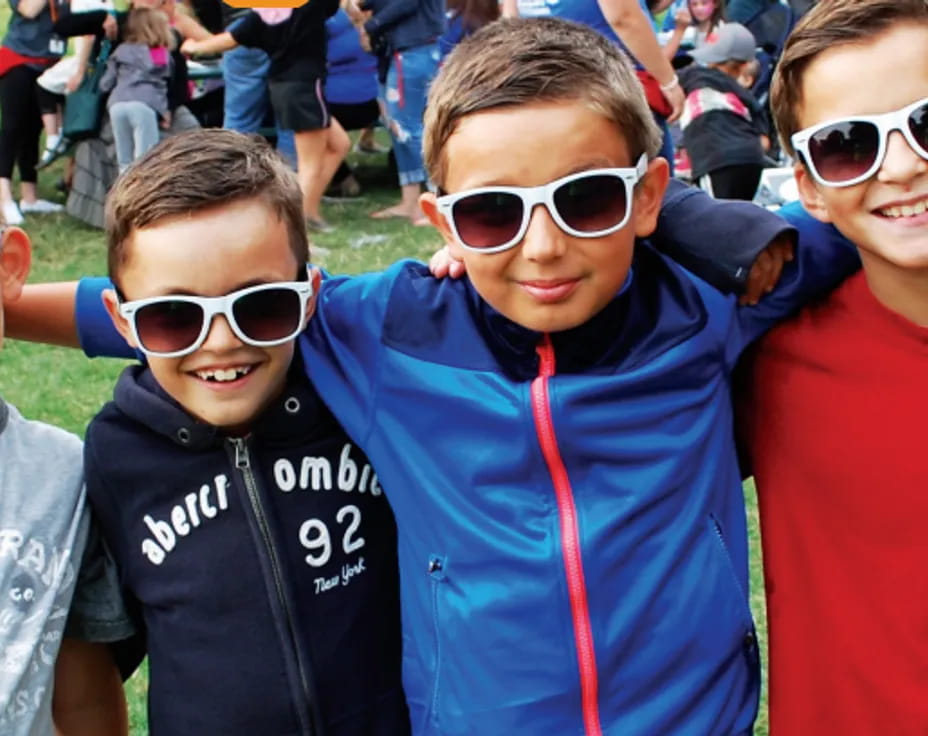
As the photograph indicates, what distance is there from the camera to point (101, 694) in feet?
7.13

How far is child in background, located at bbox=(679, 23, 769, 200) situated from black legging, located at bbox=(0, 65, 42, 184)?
4.90 metres

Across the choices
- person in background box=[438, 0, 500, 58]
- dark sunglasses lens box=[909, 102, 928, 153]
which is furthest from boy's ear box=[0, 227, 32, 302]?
person in background box=[438, 0, 500, 58]

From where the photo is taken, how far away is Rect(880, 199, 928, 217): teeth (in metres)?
→ 1.80

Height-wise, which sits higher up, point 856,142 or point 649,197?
point 856,142

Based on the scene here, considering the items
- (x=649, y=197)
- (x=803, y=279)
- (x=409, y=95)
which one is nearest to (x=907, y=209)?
(x=803, y=279)

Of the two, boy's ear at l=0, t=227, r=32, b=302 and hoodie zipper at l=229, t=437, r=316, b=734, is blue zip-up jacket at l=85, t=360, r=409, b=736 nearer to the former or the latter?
hoodie zipper at l=229, t=437, r=316, b=734

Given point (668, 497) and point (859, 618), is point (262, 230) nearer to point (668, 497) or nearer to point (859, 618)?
point (668, 497)

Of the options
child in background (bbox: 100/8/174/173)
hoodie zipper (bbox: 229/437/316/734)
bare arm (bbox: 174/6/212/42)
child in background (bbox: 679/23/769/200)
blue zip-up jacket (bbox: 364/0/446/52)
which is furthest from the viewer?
bare arm (bbox: 174/6/212/42)

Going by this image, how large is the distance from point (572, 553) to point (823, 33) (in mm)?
887

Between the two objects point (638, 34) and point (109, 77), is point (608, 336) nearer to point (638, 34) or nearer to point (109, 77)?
point (638, 34)

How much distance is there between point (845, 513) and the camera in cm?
193

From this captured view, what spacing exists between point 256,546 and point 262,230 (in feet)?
1.64

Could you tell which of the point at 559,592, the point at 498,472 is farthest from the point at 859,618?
the point at 498,472

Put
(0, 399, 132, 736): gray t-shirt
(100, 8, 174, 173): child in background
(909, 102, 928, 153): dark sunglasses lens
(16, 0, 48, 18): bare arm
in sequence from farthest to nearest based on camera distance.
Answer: (16, 0, 48, 18): bare arm → (100, 8, 174, 173): child in background → (0, 399, 132, 736): gray t-shirt → (909, 102, 928, 153): dark sunglasses lens
